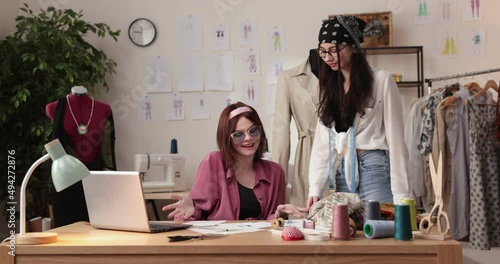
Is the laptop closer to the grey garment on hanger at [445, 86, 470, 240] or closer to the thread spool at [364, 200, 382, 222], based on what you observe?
the thread spool at [364, 200, 382, 222]

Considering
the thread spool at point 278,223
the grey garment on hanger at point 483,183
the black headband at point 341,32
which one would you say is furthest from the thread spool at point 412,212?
the grey garment on hanger at point 483,183

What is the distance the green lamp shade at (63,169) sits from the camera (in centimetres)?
202

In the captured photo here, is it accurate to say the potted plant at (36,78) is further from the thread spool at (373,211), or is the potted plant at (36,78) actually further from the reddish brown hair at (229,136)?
the thread spool at (373,211)

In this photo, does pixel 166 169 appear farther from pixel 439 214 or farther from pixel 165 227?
pixel 439 214

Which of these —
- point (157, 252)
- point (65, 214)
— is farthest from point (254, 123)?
point (65, 214)

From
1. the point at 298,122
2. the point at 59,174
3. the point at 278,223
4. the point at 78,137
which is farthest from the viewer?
the point at 298,122

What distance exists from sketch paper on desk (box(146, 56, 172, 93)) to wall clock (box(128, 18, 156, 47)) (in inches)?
5.9

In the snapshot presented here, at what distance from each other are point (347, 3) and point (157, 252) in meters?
3.46

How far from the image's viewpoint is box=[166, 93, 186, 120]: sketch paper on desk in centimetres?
516

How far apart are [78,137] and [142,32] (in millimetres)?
1572

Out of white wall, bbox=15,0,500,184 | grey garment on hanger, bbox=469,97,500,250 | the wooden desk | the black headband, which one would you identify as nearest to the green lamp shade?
the wooden desk

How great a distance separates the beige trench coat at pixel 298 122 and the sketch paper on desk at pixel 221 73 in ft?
3.42

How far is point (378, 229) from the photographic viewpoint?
1.97 metres

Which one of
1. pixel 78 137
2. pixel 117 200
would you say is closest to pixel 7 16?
pixel 78 137
